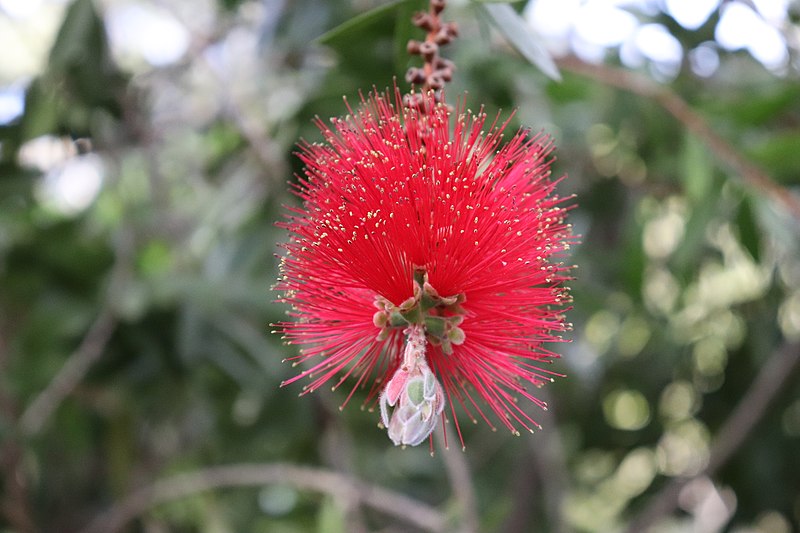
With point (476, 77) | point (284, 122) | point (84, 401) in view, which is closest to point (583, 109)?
point (476, 77)

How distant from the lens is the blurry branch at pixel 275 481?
1938mm

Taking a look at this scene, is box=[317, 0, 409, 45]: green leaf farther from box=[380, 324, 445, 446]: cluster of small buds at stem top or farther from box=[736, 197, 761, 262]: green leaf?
box=[736, 197, 761, 262]: green leaf

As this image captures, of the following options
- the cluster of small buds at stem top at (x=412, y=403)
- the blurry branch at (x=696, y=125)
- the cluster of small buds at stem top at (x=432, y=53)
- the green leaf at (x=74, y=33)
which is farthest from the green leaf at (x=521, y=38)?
the green leaf at (x=74, y=33)

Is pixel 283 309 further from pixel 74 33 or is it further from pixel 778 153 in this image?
pixel 778 153

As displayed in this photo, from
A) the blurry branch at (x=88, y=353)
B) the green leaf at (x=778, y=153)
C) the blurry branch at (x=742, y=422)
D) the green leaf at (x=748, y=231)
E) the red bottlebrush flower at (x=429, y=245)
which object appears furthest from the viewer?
the blurry branch at (x=742, y=422)

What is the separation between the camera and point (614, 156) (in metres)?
2.77

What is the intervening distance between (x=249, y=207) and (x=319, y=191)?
131cm

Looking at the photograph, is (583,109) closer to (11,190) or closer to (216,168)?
(216,168)

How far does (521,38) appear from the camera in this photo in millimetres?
1211

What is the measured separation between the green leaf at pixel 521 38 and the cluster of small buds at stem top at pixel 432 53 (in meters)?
0.07

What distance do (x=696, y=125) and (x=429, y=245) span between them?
3.51 ft

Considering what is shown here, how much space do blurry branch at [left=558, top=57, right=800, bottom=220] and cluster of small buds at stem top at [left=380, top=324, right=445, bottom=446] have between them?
1.12 meters

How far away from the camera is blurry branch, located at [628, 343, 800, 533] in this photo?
8.02 feet

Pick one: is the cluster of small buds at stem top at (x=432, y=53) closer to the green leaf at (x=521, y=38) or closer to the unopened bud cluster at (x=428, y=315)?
the green leaf at (x=521, y=38)
